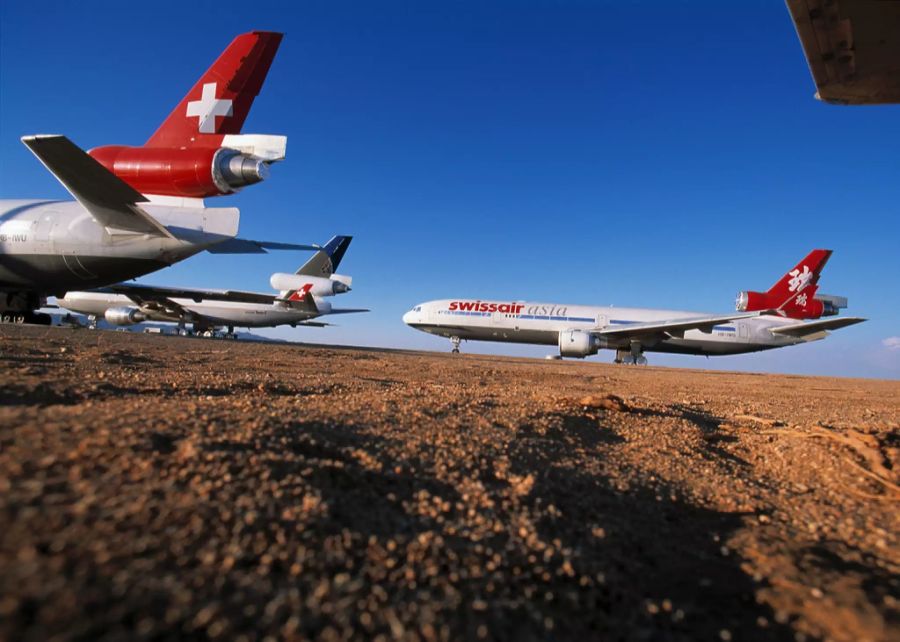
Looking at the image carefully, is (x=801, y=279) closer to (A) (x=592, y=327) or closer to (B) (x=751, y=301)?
(B) (x=751, y=301)

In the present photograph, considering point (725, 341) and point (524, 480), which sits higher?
point (725, 341)

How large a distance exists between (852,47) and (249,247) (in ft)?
33.9

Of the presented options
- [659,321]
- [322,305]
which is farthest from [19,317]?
[659,321]

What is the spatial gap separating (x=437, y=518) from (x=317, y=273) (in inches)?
1046

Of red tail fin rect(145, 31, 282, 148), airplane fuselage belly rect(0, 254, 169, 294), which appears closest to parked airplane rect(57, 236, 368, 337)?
airplane fuselage belly rect(0, 254, 169, 294)

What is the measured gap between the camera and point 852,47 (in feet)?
8.57

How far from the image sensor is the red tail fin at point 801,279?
24.2 m

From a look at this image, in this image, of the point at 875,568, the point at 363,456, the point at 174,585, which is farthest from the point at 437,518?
the point at 875,568

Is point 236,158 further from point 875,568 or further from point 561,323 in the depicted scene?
point 561,323

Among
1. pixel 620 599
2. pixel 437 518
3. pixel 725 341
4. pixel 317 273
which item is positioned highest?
pixel 317 273

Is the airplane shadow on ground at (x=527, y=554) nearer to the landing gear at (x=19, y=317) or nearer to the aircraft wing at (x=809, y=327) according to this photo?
the landing gear at (x=19, y=317)

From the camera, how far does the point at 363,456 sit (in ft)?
5.41

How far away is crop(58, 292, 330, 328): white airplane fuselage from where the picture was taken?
2469 centimetres

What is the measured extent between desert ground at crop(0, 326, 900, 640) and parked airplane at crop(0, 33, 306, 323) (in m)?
6.47
